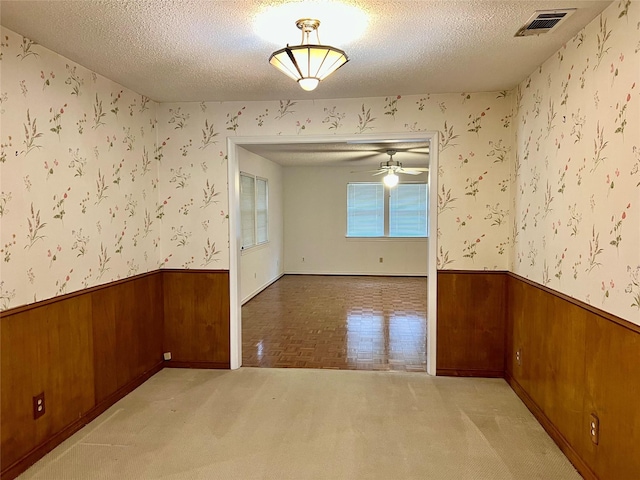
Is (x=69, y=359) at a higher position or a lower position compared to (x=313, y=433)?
higher

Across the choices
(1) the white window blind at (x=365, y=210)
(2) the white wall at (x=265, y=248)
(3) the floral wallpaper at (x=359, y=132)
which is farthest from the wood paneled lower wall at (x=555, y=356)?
(1) the white window blind at (x=365, y=210)

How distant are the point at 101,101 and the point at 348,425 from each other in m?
2.69

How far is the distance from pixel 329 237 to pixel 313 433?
640 cm

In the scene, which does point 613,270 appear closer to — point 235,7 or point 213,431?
point 235,7

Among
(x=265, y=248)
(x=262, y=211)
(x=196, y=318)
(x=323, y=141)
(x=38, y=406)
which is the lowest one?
(x=38, y=406)

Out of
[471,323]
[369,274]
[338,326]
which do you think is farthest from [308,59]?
[369,274]

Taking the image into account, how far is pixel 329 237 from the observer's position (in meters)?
8.92

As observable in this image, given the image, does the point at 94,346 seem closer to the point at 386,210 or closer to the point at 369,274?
the point at 369,274

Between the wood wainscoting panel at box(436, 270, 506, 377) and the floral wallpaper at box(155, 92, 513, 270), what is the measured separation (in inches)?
5.0

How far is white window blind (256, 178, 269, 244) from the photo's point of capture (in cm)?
711

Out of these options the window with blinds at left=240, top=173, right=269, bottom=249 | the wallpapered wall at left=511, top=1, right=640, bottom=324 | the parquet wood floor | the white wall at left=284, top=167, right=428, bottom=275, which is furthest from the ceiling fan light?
the white wall at left=284, top=167, right=428, bottom=275

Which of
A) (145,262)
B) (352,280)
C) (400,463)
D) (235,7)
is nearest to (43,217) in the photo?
(145,262)

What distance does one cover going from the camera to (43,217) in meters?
2.42

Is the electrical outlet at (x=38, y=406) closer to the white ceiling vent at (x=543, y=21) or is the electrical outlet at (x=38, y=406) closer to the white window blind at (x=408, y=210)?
the white ceiling vent at (x=543, y=21)
